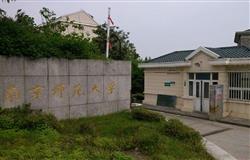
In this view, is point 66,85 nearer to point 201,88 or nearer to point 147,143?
point 147,143

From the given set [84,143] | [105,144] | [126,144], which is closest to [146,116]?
[126,144]

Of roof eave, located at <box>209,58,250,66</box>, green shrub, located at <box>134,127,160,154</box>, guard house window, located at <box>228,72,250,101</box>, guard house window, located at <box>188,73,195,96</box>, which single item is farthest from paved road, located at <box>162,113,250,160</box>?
roof eave, located at <box>209,58,250,66</box>

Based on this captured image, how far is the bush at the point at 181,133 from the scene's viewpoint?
27.4 ft

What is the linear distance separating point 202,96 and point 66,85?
1039cm

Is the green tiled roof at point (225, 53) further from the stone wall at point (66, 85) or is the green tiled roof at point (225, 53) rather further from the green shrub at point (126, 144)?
the green shrub at point (126, 144)

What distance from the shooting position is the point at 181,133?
8484 mm

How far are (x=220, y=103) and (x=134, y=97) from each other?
28.7ft

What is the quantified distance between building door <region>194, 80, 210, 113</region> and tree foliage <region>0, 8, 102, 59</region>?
8619 mm

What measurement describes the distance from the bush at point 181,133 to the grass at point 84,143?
0.10 ft

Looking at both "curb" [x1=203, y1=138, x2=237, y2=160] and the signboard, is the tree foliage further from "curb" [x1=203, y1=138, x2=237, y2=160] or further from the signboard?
the signboard

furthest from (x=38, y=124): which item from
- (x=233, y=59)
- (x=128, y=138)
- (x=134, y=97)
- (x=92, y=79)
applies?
(x=134, y=97)

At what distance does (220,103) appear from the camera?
16.2 m

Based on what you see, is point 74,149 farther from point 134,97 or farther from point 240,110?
point 134,97

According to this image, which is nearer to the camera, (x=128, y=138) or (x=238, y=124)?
(x=128, y=138)
